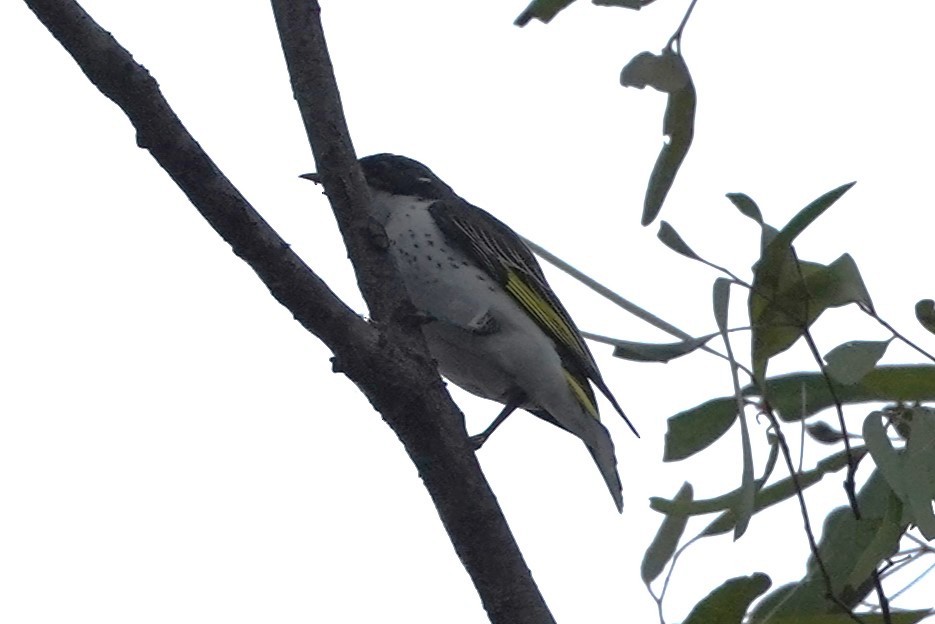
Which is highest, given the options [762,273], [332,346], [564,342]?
[564,342]

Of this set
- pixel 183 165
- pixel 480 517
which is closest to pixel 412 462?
pixel 480 517

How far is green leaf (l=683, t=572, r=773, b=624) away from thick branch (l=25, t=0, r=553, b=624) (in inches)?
17.4

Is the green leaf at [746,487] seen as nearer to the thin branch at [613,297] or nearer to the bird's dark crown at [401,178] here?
the thin branch at [613,297]

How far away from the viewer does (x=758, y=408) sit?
7.11 ft

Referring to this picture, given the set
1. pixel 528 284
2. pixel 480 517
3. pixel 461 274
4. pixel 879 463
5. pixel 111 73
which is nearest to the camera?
pixel 879 463

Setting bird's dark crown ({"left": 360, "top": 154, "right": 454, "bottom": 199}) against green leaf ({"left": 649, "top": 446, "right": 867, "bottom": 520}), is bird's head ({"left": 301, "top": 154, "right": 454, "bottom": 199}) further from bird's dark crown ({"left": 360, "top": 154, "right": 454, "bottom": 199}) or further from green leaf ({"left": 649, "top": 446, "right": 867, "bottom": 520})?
green leaf ({"left": 649, "top": 446, "right": 867, "bottom": 520})

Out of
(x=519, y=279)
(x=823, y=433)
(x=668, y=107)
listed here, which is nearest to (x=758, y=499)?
(x=823, y=433)

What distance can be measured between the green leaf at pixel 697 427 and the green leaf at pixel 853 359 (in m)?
0.22

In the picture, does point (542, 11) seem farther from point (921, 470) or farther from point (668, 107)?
point (921, 470)

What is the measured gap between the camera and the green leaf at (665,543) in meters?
2.22

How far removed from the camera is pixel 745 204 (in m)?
2.06

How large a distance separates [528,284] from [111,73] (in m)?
2.50

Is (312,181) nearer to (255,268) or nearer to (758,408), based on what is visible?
(255,268)

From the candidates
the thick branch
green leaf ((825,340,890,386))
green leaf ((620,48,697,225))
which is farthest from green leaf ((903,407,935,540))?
the thick branch
